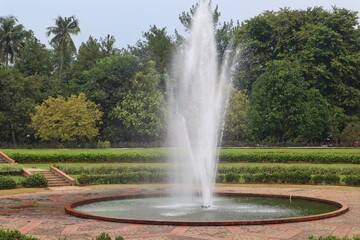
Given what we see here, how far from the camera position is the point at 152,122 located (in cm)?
5453

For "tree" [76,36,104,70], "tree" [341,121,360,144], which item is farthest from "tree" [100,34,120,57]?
"tree" [341,121,360,144]

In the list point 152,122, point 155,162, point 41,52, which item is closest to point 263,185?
point 155,162

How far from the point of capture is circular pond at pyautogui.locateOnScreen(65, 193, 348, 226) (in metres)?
14.8

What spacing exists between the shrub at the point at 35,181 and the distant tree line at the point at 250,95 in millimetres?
23641

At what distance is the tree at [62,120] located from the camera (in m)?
50.0

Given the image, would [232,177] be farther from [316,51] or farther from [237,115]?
[316,51]

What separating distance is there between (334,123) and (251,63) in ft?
39.9

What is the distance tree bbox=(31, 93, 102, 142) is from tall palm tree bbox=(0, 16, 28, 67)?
18.1m

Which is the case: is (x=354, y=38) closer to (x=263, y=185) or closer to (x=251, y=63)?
(x=251, y=63)

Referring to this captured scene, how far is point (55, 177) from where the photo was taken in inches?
1131

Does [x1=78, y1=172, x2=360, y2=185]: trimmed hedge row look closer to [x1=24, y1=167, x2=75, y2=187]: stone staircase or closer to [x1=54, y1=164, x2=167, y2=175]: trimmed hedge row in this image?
[x1=24, y1=167, x2=75, y2=187]: stone staircase

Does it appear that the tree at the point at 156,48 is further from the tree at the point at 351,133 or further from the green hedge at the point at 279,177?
the green hedge at the point at 279,177

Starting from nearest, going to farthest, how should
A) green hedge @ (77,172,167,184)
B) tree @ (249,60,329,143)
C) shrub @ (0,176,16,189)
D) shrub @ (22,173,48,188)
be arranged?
shrub @ (0,176,16,189)
shrub @ (22,173,48,188)
green hedge @ (77,172,167,184)
tree @ (249,60,329,143)

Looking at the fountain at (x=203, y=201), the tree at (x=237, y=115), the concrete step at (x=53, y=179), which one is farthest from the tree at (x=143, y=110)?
the fountain at (x=203, y=201)
